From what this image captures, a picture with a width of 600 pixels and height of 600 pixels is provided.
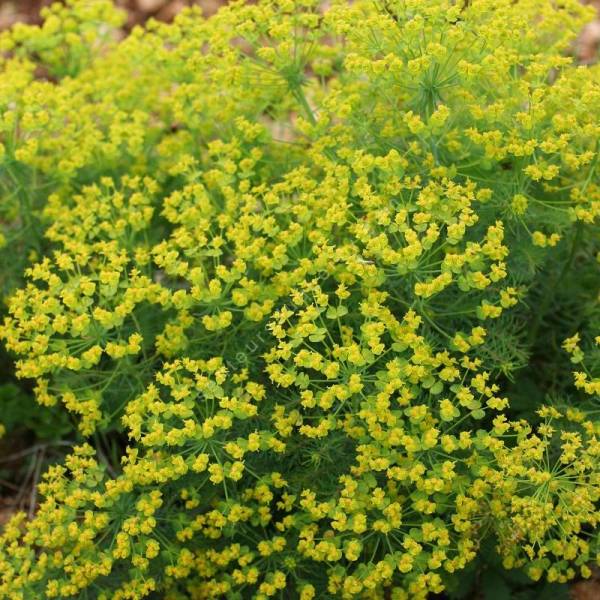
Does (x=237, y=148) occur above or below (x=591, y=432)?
above

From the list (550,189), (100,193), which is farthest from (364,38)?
(100,193)

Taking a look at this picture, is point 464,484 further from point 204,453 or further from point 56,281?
point 56,281

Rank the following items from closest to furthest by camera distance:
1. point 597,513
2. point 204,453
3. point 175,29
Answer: point 597,513 → point 204,453 → point 175,29

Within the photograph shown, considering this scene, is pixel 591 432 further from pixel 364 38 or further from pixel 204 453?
pixel 364 38

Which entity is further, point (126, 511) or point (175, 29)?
point (175, 29)

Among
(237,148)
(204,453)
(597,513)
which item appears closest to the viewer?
(597,513)

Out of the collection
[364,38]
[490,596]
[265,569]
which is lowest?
[490,596]
